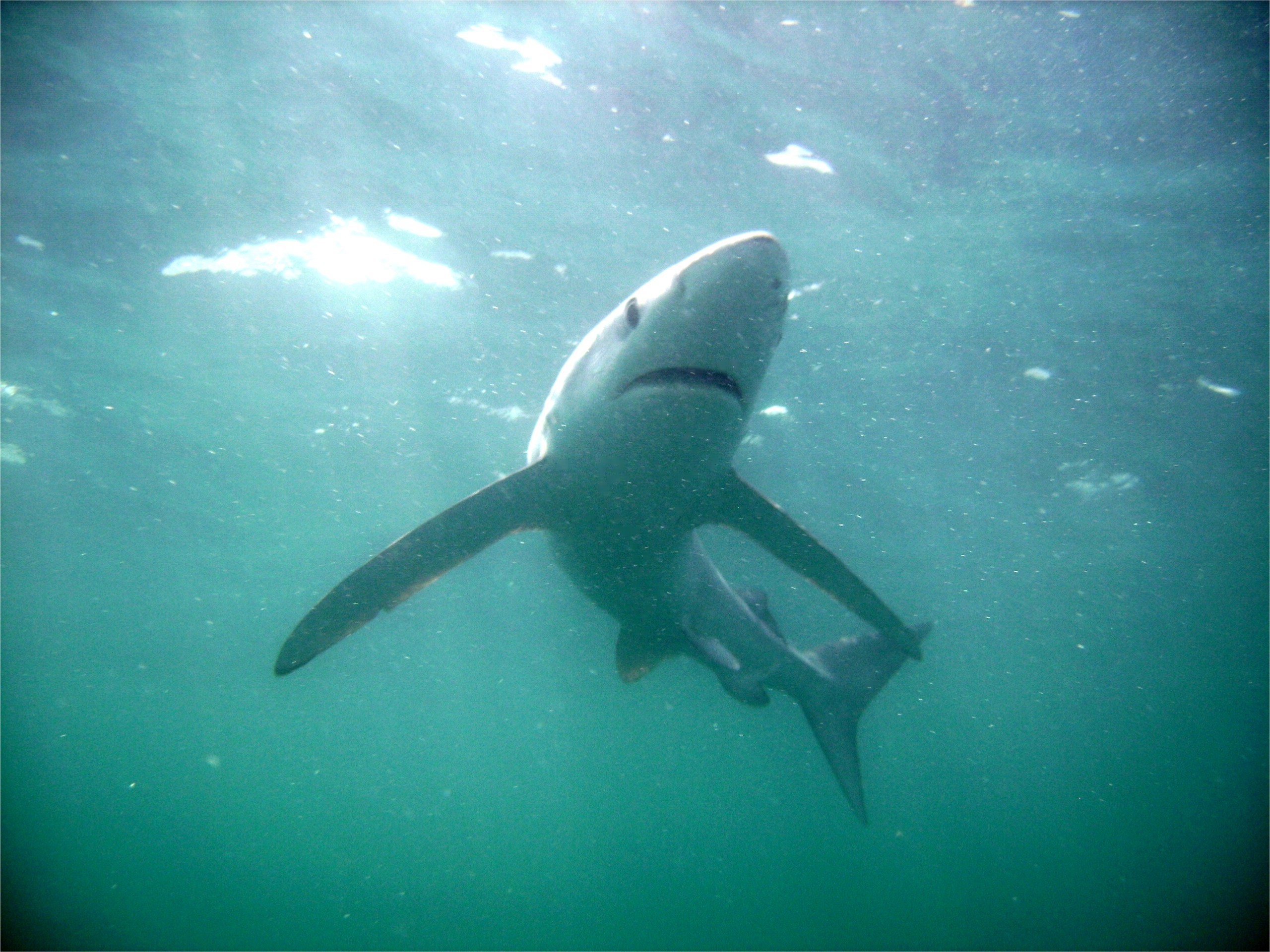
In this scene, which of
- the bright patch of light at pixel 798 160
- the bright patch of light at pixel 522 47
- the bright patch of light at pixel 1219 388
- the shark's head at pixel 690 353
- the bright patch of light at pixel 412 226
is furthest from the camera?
the bright patch of light at pixel 1219 388

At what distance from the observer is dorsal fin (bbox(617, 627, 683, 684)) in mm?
7652

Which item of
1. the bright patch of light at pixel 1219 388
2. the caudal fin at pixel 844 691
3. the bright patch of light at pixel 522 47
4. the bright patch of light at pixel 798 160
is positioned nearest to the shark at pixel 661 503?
the caudal fin at pixel 844 691

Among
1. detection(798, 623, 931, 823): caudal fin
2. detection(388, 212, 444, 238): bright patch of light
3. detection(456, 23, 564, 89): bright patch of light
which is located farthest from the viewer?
detection(388, 212, 444, 238): bright patch of light

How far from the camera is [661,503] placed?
4.92 m

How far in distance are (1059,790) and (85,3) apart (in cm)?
12470

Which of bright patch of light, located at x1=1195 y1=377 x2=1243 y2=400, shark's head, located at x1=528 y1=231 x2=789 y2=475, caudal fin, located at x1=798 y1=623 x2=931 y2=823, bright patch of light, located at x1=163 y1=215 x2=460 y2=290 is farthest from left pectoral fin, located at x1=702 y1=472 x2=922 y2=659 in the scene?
bright patch of light, located at x1=1195 y1=377 x2=1243 y2=400

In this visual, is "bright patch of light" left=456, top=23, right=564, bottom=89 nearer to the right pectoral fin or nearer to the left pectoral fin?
the right pectoral fin

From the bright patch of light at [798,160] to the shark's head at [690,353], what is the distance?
307 inches

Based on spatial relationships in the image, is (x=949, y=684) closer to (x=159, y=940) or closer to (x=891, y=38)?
(x=891, y=38)

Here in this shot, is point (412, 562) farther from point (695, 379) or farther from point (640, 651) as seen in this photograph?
point (640, 651)

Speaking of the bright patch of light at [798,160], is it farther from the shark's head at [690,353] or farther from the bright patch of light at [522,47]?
the shark's head at [690,353]

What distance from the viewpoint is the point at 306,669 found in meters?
45.0

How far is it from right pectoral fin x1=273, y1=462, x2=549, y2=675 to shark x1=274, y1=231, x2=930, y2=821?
14mm

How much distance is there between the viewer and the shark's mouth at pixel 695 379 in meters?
3.39
